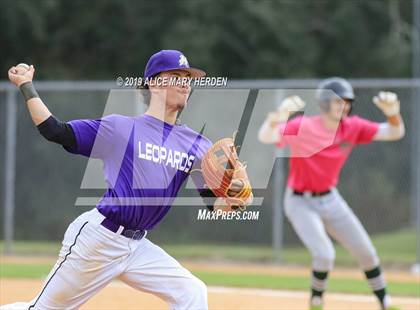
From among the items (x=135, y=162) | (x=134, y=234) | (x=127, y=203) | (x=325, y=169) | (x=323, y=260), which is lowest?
(x=323, y=260)

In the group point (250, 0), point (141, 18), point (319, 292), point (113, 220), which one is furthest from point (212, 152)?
point (141, 18)

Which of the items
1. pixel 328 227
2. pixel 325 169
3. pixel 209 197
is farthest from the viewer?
pixel 325 169

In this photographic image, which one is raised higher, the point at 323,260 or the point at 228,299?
the point at 323,260

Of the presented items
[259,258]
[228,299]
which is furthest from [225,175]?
[259,258]

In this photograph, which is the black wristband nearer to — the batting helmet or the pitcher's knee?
the pitcher's knee

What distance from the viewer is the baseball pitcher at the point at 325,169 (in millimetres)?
8703

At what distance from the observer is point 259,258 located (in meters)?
14.8

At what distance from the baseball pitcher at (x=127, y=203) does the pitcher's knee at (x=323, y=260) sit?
10.6 ft

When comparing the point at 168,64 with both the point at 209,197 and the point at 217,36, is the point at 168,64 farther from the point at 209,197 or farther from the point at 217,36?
the point at 217,36

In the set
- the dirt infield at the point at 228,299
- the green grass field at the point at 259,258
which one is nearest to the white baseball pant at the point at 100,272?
the dirt infield at the point at 228,299

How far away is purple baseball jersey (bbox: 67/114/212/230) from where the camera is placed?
5496mm

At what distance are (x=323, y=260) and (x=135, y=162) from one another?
3594mm

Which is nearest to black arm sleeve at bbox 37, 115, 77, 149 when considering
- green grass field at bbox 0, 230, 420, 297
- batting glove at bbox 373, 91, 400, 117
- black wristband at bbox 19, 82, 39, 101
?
black wristband at bbox 19, 82, 39, 101

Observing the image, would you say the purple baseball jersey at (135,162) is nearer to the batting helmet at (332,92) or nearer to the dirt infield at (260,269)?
the batting helmet at (332,92)
